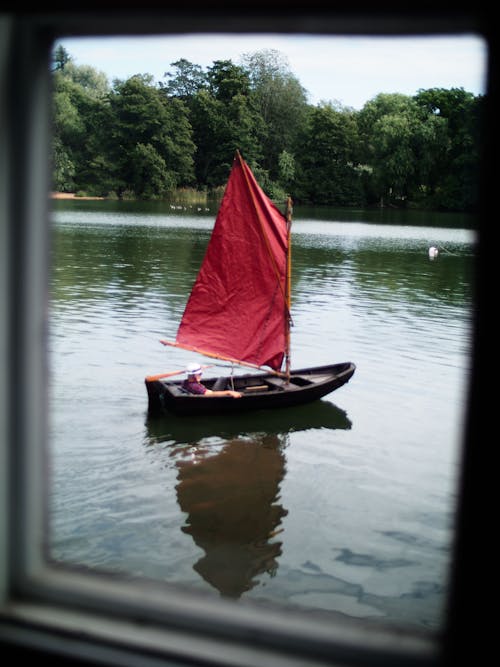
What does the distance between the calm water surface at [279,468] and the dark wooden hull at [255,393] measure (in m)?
0.24

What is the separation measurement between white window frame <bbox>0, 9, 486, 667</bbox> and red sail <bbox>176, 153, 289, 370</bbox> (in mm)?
10203

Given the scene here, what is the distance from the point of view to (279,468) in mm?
9531

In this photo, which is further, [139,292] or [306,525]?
[139,292]

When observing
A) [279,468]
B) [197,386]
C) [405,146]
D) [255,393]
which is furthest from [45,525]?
[405,146]

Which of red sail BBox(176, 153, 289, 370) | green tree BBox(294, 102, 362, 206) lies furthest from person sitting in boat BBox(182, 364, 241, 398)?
green tree BBox(294, 102, 362, 206)

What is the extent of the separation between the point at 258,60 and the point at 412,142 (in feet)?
72.3

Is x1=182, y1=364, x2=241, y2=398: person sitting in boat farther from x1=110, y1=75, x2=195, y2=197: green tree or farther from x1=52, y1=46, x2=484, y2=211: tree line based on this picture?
x1=110, y1=75, x2=195, y2=197: green tree

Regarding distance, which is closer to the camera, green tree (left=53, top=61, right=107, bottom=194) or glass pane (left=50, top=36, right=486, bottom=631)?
glass pane (left=50, top=36, right=486, bottom=631)

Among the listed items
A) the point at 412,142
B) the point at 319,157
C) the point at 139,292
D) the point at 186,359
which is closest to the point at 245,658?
the point at 186,359

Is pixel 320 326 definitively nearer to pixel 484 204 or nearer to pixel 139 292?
pixel 139 292

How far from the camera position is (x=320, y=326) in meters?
18.8

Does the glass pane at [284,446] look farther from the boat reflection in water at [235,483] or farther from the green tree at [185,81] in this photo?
the green tree at [185,81]

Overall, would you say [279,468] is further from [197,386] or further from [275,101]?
[275,101]

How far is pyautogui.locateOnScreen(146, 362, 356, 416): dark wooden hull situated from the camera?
35.5 feet
